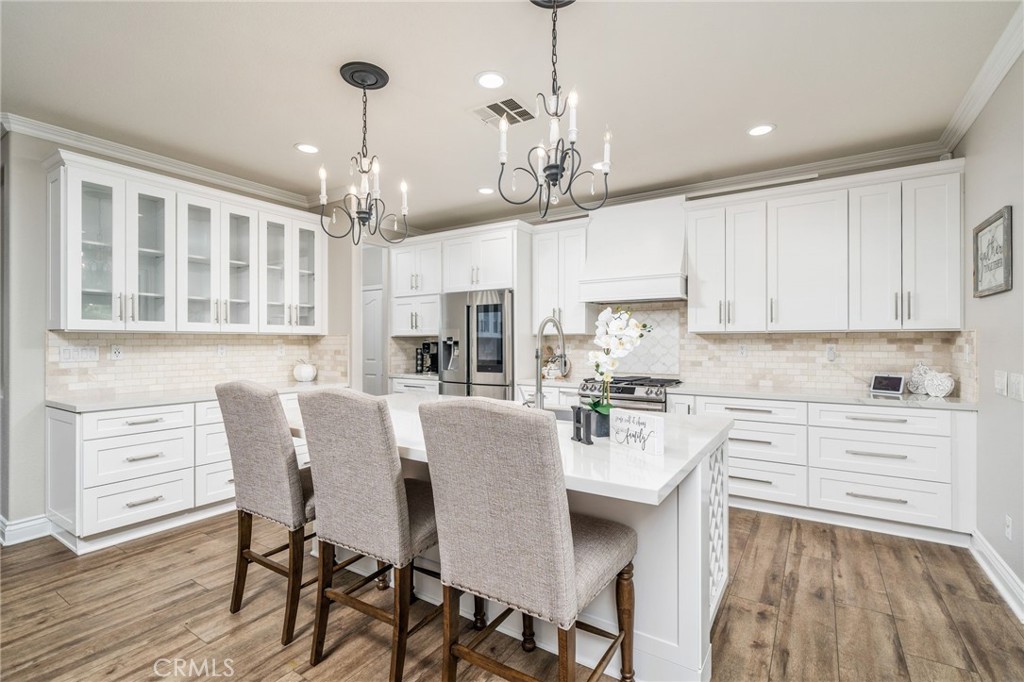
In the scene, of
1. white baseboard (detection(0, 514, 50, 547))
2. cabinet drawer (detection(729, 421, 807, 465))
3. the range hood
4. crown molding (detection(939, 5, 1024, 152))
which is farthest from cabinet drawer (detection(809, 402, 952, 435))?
white baseboard (detection(0, 514, 50, 547))

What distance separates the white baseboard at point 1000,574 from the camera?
7.14 ft

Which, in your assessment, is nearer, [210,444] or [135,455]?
[135,455]

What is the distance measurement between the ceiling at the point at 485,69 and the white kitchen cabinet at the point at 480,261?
3.81 ft

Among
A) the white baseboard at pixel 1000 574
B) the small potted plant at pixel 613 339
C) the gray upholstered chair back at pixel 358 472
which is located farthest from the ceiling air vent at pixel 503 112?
the white baseboard at pixel 1000 574

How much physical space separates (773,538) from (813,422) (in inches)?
33.2

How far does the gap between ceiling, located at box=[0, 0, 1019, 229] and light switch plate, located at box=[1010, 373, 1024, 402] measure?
1513 mm

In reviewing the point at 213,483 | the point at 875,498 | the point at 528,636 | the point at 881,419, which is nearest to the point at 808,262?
the point at 881,419

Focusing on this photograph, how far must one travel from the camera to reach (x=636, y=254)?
162 inches

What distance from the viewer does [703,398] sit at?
3.67 m

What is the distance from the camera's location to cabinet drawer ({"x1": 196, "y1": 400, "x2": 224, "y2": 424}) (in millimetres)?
3342

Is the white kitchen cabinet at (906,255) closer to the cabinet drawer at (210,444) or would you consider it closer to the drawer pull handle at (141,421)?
the cabinet drawer at (210,444)

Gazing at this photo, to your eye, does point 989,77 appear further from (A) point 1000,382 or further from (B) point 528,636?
(B) point 528,636

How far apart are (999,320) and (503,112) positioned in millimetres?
2856

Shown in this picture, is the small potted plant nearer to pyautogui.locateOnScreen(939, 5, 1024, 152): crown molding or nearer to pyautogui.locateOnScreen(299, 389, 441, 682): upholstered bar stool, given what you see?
pyautogui.locateOnScreen(299, 389, 441, 682): upholstered bar stool
